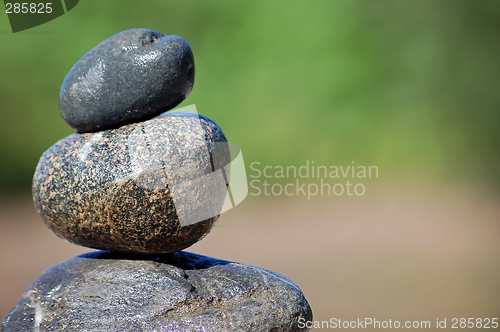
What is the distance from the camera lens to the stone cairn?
3742mm

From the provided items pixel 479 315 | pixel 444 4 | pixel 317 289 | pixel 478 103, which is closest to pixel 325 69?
pixel 444 4

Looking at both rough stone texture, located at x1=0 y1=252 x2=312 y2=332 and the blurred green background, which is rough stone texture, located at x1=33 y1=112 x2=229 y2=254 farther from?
the blurred green background

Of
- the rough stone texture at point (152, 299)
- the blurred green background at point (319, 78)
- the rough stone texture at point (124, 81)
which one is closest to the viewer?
the rough stone texture at point (152, 299)

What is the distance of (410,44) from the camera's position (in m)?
11.2

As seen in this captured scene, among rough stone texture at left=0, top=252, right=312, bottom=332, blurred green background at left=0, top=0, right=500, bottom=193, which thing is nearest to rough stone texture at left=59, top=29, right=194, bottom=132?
rough stone texture at left=0, top=252, right=312, bottom=332

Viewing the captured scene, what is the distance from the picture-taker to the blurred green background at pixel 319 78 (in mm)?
11125

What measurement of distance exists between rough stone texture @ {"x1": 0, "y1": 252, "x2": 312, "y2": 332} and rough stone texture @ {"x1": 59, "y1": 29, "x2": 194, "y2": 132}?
1261 millimetres

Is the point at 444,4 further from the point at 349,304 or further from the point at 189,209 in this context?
the point at 189,209

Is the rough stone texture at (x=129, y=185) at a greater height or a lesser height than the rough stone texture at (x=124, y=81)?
lesser

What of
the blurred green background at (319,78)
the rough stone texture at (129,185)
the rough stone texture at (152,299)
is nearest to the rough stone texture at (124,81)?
the rough stone texture at (129,185)

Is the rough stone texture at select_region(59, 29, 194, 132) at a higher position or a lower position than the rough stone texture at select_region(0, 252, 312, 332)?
higher

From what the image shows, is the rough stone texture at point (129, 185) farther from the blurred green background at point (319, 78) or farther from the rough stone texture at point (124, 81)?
the blurred green background at point (319, 78)

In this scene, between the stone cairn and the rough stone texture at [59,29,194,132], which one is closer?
the stone cairn

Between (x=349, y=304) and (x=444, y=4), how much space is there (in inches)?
307
